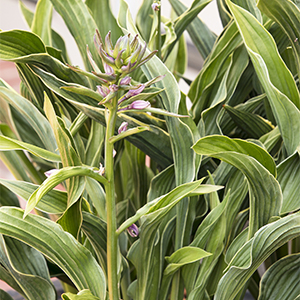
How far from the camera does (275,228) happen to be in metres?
0.34

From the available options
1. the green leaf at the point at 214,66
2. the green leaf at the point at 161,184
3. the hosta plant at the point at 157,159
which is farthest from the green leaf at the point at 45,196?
the green leaf at the point at 214,66

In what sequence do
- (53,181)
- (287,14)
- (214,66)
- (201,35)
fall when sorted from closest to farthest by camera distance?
1. (53,181)
2. (287,14)
3. (214,66)
4. (201,35)

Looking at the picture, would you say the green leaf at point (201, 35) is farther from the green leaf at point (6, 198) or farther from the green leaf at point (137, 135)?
the green leaf at point (6, 198)

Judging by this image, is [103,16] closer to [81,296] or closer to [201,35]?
[201,35]

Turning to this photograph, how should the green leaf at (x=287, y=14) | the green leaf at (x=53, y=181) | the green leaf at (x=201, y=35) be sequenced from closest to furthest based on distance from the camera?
the green leaf at (x=53, y=181) < the green leaf at (x=287, y=14) < the green leaf at (x=201, y=35)

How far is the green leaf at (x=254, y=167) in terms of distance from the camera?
0.32 m

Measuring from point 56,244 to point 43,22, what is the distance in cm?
39

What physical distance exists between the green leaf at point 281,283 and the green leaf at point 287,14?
0.83ft

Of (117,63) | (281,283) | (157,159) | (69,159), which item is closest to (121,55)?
(117,63)

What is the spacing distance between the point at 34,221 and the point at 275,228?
0.24 m

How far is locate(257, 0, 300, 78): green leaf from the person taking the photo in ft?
1.25

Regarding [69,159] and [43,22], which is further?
[43,22]

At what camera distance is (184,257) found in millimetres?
399

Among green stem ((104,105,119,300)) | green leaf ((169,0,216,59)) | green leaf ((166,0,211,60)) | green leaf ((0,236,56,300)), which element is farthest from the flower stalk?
green leaf ((169,0,216,59))
